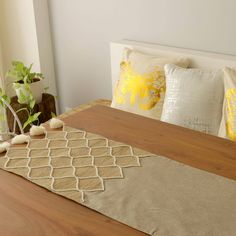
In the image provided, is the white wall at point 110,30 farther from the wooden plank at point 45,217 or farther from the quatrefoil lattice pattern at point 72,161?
the wooden plank at point 45,217

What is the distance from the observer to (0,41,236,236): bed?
1536 millimetres

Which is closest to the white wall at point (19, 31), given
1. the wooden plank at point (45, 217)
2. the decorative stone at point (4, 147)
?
the decorative stone at point (4, 147)

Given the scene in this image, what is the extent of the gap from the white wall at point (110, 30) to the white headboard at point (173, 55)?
2.4 inches

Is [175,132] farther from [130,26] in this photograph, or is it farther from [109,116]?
[130,26]

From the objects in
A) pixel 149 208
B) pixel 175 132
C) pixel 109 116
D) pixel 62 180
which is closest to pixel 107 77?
pixel 109 116

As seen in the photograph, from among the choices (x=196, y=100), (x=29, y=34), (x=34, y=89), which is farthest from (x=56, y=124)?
(x=29, y=34)

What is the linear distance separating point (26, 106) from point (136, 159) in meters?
1.46

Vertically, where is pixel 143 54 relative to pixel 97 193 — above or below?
above

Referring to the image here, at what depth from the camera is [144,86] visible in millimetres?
2750

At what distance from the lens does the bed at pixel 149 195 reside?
1.54 m

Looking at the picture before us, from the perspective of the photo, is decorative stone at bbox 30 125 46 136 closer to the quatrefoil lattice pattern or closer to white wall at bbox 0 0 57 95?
the quatrefoil lattice pattern

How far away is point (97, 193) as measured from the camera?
1732mm

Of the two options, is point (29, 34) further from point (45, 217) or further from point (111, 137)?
point (45, 217)

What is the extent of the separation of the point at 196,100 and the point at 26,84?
120 centimetres
